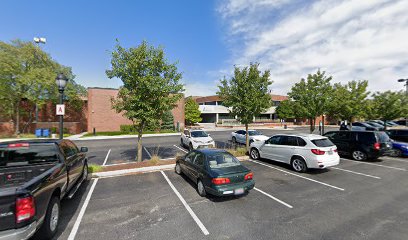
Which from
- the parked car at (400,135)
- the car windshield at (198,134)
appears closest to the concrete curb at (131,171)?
the car windshield at (198,134)

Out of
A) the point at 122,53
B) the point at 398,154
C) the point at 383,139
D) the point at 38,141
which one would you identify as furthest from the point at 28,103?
the point at 398,154

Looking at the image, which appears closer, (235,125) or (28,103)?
(28,103)

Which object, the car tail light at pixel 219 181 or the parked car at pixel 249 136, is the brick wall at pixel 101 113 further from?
the car tail light at pixel 219 181

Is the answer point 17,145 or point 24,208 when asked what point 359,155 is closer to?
point 24,208

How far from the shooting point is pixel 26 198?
2.98m

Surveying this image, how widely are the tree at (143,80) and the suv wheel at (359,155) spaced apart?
11.0 metres

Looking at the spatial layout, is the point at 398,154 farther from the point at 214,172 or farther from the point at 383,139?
the point at 214,172

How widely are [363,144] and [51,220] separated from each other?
46.1ft

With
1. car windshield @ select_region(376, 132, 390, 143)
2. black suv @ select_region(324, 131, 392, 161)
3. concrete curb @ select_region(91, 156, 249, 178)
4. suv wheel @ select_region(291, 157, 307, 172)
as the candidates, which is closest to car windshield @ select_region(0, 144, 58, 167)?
concrete curb @ select_region(91, 156, 249, 178)

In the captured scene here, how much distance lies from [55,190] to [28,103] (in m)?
31.5

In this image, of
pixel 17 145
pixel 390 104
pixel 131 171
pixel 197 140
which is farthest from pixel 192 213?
pixel 390 104

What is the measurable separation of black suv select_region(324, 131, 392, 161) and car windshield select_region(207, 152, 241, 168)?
357 inches

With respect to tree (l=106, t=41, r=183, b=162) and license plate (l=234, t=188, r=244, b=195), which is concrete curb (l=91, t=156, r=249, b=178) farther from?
license plate (l=234, t=188, r=244, b=195)

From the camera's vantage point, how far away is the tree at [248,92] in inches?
439
